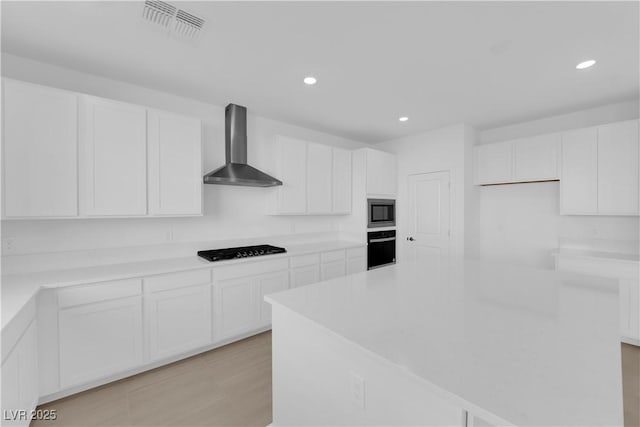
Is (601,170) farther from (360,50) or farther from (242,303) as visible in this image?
(242,303)

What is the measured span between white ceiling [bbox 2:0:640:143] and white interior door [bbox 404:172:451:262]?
4.28ft

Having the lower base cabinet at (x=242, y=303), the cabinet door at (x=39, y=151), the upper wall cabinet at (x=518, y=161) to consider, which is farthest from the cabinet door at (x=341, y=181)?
the cabinet door at (x=39, y=151)

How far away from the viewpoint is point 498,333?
1045 millimetres

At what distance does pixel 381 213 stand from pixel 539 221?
2.09 meters

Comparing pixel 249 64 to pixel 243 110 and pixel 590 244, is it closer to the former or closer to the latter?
pixel 243 110

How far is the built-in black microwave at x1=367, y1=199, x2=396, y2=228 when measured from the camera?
4.13 m

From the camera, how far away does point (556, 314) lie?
48.3 inches

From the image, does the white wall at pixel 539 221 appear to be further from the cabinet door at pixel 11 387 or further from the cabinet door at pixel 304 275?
the cabinet door at pixel 11 387

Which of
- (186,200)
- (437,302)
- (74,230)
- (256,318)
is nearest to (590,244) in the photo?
(437,302)

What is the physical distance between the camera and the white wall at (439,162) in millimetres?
3807

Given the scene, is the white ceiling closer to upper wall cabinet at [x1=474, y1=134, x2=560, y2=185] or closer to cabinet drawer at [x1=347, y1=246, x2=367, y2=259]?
upper wall cabinet at [x1=474, y1=134, x2=560, y2=185]

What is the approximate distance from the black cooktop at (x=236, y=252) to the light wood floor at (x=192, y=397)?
94cm

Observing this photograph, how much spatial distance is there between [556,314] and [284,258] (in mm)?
2418

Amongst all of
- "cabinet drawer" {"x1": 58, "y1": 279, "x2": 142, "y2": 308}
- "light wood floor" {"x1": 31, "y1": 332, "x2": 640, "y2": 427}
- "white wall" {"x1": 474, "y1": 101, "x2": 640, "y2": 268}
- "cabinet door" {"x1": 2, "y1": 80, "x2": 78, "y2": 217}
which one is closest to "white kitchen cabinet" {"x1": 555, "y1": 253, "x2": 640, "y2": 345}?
"light wood floor" {"x1": 31, "y1": 332, "x2": 640, "y2": 427}
